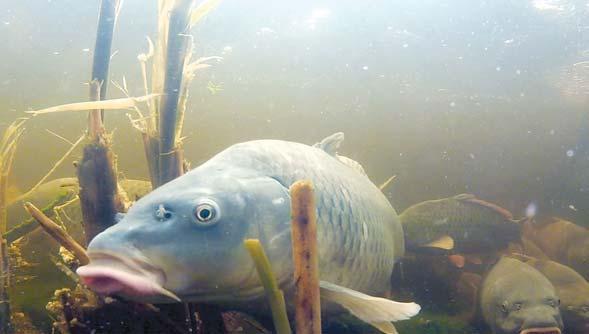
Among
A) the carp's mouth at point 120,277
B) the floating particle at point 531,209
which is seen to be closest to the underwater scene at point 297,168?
the carp's mouth at point 120,277

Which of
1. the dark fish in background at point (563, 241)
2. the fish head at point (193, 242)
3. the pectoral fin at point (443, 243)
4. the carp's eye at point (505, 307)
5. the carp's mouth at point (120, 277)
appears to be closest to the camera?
the carp's mouth at point (120, 277)

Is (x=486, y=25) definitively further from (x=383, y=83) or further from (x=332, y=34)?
(x=332, y=34)

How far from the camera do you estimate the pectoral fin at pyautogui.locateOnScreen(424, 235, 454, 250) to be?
6103mm

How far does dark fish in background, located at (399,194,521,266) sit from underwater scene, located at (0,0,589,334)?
32 millimetres

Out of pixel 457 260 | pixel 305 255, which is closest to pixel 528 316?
pixel 457 260

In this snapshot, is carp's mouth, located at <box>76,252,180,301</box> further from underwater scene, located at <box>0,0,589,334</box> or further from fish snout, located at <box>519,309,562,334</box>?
fish snout, located at <box>519,309,562,334</box>

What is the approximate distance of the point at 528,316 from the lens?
4410 millimetres

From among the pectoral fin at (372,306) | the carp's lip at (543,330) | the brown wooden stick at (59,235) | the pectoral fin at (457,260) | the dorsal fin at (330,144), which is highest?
the dorsal fin at (330,144)

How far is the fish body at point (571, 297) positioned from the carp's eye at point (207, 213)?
4.97 metres

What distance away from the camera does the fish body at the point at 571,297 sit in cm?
493

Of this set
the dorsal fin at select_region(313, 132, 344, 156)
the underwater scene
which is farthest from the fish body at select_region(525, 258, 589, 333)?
the dorsal fin at select_region(313, 132, 344, 156)

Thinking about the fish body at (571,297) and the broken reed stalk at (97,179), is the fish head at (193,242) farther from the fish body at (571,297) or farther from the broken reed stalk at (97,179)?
the fish body at (571,297)

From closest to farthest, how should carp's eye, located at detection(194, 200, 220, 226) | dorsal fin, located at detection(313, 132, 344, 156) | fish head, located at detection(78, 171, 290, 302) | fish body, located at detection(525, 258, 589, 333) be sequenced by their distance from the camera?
fish head, located at detection(78, 171, 290, 302), carp's eye, located at detection(194, 200, 220, 226), dorsal fin, located at detection(313, 132, 344, 156), fish body, located at detection(525, 258, 589, 333)

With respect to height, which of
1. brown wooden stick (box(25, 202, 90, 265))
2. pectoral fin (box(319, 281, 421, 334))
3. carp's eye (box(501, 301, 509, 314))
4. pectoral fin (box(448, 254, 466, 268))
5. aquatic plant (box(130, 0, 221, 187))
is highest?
aquatic plant (box(130, 0, 221, 187))
